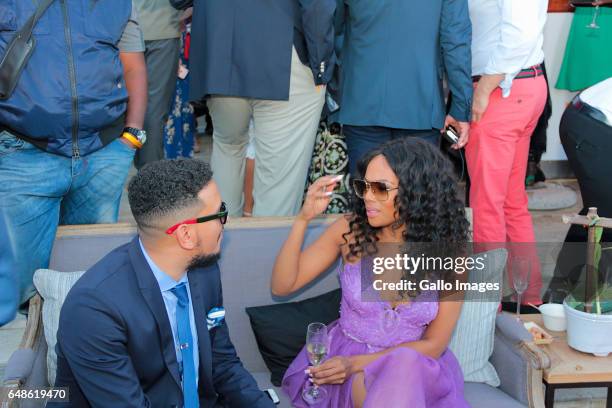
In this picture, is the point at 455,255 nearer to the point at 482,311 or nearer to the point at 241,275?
the point at 482,311

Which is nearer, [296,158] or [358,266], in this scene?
[358,266]

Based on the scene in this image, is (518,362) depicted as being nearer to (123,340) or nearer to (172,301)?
(172,301)

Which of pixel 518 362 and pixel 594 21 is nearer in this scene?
pixel 518 362

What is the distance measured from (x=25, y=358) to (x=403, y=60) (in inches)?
84.8

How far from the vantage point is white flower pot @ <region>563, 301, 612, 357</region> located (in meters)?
2.96

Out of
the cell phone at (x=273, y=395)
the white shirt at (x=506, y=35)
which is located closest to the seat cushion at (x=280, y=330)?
the cell phone at (x=273, y=395)

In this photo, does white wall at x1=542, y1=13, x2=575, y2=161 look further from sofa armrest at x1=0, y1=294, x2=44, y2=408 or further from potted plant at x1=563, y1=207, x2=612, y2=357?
sofa armrest at x1=0, y1=294, x2=44, y2=408

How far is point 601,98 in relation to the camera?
12.6ft

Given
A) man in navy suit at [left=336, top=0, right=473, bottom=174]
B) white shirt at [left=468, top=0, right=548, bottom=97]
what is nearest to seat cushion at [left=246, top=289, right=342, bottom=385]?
man in navy suit at [left=336, top=0, right=473, bottom=174]

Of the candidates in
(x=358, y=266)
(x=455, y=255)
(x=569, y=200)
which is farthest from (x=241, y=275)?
(x=569, y=200)

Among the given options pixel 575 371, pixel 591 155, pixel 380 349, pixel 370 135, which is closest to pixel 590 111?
pixel 591 155

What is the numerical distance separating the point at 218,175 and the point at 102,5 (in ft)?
3.88

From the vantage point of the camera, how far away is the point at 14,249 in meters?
3.35

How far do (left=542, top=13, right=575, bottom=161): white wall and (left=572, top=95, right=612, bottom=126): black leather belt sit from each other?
91.7 inches
